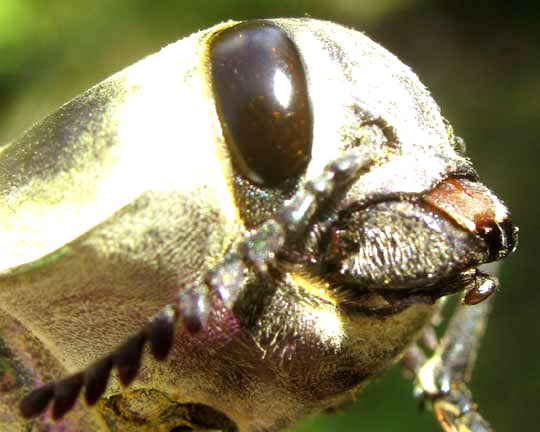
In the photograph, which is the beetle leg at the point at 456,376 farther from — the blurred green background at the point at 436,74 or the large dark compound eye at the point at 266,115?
the blurred green background at the point at 436,74

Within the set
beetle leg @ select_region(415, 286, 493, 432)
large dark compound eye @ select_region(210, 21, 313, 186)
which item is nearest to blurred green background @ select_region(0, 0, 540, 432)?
beetle leg @ select_region(415, 286, 493, 432)

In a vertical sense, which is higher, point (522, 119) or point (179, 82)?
point (522, 119)

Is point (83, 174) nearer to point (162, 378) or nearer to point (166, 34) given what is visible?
point (162, 378)

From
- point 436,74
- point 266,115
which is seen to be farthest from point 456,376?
point 436,74

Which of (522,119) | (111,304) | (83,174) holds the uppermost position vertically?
(522,119)

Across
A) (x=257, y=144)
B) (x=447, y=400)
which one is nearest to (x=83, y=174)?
(x=257, y=144)

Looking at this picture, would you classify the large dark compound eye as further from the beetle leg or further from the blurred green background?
the blurred green background

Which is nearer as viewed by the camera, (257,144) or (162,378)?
(257,144)
